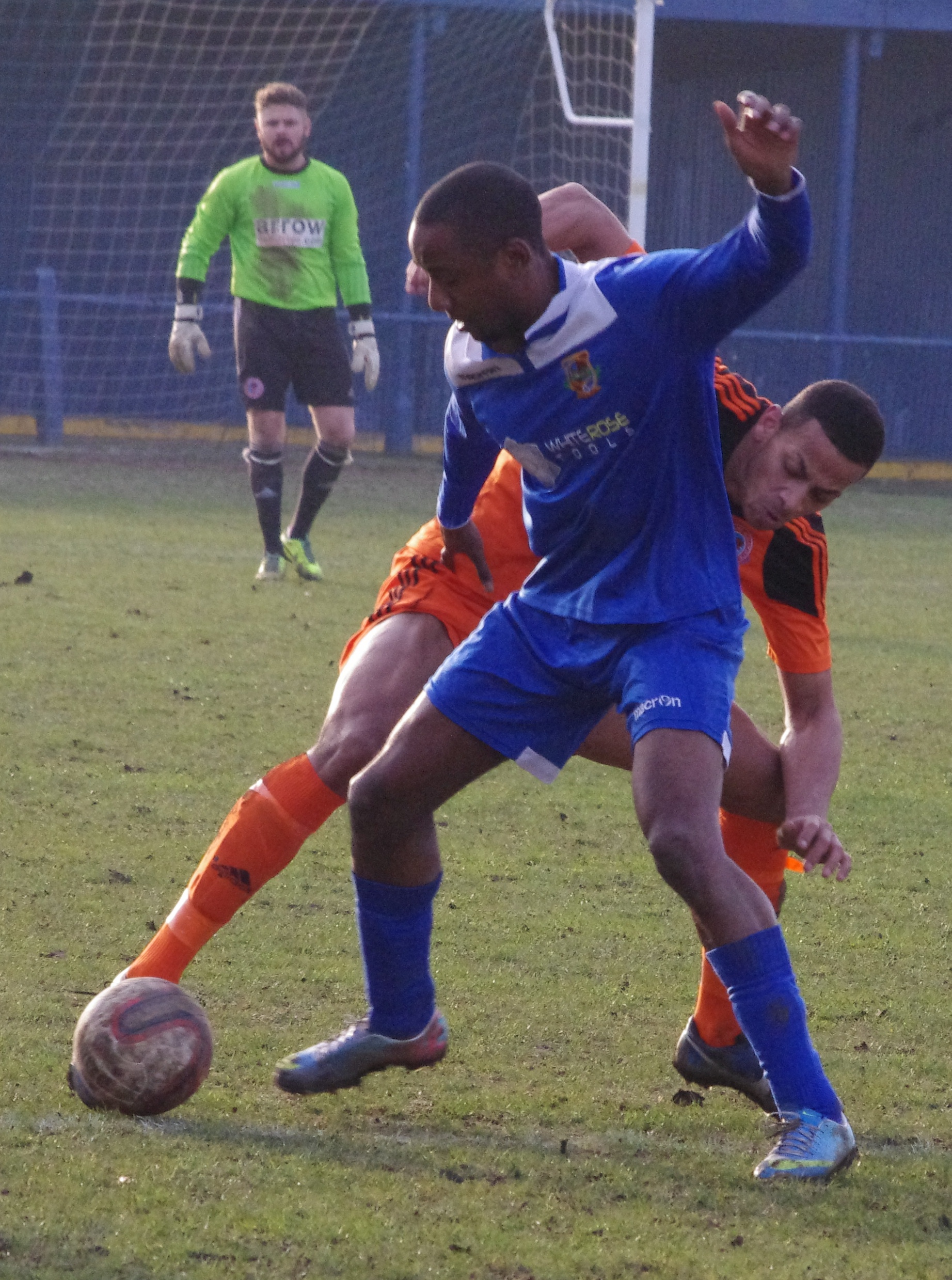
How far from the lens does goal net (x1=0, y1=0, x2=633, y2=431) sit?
1605 cm

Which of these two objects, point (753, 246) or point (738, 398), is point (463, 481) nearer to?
point (738, 398)

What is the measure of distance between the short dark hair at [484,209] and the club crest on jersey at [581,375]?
0.18 meters

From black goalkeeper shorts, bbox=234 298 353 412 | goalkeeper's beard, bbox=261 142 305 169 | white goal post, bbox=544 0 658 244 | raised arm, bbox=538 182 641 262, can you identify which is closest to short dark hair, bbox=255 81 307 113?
goalkeeper's beard, bbox=261 142 305 169

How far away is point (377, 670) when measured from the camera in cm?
352

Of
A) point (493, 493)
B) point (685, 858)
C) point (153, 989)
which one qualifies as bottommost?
point (153, 989)

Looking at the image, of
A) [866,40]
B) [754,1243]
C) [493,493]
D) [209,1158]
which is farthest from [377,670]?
[866,40]

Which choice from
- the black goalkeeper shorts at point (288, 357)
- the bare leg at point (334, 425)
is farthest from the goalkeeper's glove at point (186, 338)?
the bare leg at point (334, 425)

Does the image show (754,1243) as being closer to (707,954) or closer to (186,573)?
(707,954)

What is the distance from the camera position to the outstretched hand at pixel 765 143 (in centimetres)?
251

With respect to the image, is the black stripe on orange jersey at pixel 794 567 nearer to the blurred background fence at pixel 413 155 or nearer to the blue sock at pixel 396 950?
the blue sock at pixel 396 950

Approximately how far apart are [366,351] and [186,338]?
3.31 ft

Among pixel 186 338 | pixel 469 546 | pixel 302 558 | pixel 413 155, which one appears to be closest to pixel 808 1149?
pixel 469 546

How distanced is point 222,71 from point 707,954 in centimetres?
1526

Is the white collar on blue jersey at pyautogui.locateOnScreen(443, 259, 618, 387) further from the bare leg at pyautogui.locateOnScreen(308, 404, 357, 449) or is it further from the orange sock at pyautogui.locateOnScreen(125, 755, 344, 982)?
the bare leg at pyautogui.locateOnScreen(308, 404, 357, 449)
